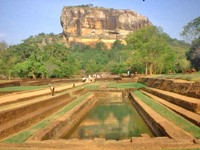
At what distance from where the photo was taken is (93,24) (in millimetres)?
125938

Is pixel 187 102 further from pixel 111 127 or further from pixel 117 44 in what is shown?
pixel 117 44

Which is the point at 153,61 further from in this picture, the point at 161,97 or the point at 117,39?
the point at 117,39

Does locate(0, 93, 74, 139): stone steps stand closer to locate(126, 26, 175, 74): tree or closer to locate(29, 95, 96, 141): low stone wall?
locate(29, 95, 96, 141): low stone wall

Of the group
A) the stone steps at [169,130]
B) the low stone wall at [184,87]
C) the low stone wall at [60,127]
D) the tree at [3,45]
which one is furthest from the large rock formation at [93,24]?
the stone steps at [169,130]

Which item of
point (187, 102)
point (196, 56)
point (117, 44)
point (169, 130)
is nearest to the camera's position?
point (169, 130)

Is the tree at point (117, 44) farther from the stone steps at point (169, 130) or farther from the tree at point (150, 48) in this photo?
the stone steps at point (169, 130)

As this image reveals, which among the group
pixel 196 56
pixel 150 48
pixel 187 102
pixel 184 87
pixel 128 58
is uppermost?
pixel 150 48

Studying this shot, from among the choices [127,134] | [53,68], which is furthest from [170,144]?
[53,68]

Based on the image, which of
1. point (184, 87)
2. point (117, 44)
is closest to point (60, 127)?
point (184, 87)

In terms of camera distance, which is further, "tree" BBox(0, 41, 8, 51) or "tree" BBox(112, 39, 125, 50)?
"tree" BBox(112, 39, 125, 50)

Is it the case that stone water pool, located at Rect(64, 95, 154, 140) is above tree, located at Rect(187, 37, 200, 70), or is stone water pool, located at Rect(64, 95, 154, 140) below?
below

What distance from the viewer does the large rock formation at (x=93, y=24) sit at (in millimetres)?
123062

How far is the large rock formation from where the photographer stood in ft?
404

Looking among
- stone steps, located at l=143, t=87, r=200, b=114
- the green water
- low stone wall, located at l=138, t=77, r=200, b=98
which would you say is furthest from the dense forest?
the green water
